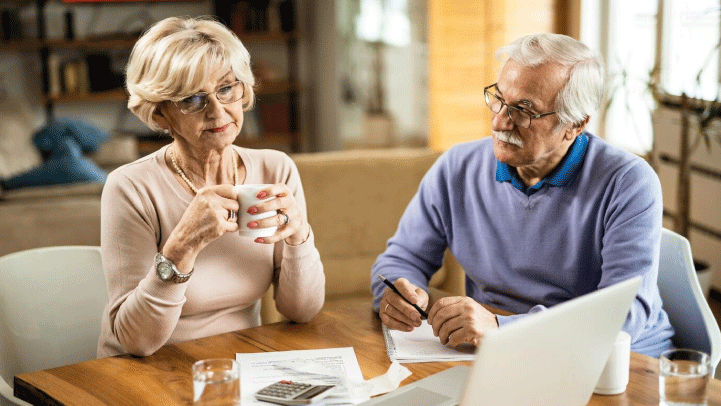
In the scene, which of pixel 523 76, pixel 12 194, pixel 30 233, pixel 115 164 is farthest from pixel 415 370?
pixel 115 164

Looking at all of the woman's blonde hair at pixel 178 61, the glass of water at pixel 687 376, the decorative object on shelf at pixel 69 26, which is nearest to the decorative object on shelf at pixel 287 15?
the decorative object on shelf at pixel 69 26

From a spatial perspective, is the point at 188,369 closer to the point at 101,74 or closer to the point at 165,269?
the point at 165,269

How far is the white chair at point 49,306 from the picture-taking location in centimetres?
167

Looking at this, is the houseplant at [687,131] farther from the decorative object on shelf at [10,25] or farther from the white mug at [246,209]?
the decorative object on shelf at [10,25]

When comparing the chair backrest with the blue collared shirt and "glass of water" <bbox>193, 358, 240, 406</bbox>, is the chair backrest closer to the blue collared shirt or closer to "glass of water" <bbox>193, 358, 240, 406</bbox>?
the blue collared shirt

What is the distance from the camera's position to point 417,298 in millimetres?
1512

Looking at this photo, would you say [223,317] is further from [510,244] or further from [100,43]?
[100,43]

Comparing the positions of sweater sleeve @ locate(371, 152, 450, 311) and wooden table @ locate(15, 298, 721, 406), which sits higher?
sweater sleeve @ locate(371, 152, 450, 311)

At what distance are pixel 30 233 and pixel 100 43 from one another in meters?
3.28

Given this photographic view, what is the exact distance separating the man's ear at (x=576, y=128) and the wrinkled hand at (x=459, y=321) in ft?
1.57

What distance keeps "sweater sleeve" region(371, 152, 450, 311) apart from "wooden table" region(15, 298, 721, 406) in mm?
259

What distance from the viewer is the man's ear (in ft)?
5.47

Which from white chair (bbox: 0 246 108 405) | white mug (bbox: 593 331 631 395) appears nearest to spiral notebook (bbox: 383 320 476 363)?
white mug (bbox: 593 331 631 395)

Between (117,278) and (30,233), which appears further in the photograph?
(30,233)
